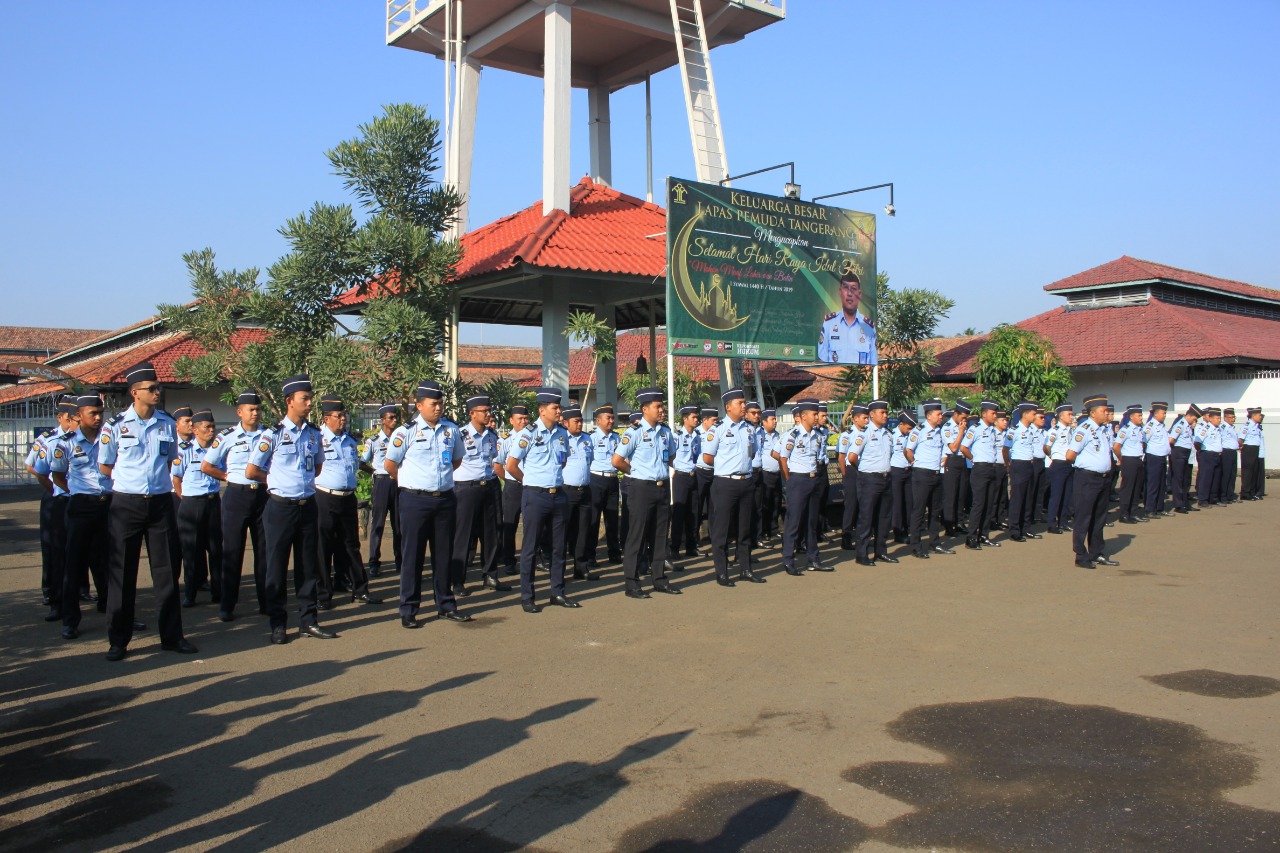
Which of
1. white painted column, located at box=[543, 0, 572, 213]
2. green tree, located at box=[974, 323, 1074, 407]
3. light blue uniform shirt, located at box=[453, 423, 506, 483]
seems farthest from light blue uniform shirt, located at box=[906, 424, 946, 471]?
green tree, located at box=[974, 323, 1074, 407]

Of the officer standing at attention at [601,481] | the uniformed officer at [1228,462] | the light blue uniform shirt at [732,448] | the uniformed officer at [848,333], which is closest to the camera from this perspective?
the light blue uniform shirt at [732,448]

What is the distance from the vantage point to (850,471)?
1235cm

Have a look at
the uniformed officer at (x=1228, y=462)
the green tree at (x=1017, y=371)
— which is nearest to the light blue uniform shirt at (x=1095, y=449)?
the uniformed officer at (x=1228, y=462)

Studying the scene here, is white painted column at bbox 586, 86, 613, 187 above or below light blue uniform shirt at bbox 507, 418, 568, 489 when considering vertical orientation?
above

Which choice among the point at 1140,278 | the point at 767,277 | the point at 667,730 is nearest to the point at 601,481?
the point at 767,277

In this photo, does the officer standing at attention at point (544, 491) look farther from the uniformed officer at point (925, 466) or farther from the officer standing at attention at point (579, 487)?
the uniformed officer at point (925, 466)

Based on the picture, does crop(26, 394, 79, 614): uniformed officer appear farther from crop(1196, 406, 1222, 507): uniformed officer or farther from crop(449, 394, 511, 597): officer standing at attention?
crop(1196, 406, 1222, 507): uniformed officer

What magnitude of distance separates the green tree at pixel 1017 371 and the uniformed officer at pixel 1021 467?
29.3ft

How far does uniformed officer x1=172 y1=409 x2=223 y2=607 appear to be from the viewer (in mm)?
8984

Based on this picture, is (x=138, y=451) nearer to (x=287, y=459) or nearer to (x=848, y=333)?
(x=287, y=459)

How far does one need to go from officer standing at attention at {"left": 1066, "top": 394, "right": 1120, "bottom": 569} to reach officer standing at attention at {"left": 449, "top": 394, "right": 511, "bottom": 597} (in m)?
6.29

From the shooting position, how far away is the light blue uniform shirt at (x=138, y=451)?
22.9 feet

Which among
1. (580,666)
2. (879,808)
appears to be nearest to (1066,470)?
(580,666)

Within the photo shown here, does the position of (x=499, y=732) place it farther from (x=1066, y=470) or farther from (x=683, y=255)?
(x=1066, y=470)
